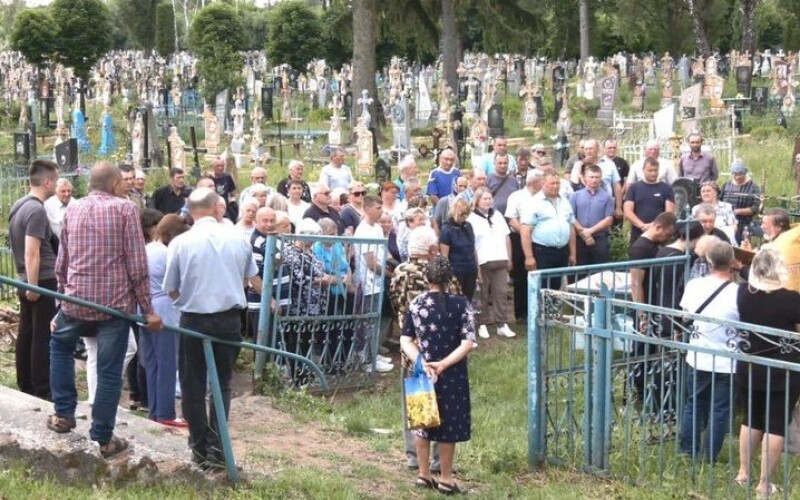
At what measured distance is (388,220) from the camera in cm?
1051

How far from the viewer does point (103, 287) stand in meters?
6.02

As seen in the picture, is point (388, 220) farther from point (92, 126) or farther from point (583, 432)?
point (92, 126)

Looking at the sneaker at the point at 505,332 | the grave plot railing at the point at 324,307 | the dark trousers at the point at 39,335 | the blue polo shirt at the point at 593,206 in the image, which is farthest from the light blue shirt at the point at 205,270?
the blue polo shirt at the point at 593,206

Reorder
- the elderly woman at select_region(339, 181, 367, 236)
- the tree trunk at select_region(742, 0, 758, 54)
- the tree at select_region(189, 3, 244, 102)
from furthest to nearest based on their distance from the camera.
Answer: the tree trunk at select_region(742, 0, 758, 54), the tree at select_region(189, 3, 244, 102), the elderly woman at select_region(339, 181, 367, 236)

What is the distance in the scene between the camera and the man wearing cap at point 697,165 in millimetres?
13188

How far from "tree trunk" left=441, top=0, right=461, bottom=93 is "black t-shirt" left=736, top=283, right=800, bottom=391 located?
25.5 metres

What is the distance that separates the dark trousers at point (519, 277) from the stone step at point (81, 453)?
5.82m

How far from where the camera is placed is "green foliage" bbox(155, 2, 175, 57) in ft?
212

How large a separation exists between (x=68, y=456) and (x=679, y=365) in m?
3.30

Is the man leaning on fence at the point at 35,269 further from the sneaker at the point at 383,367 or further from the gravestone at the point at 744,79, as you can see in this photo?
the gravestone at the point at 744,79

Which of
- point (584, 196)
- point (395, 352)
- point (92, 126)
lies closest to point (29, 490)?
point (395, 352)

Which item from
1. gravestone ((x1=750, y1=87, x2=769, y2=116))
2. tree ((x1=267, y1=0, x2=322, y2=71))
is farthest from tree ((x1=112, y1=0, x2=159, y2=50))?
gravestone ((x1=750, y1=87, x2=769, y2=116))

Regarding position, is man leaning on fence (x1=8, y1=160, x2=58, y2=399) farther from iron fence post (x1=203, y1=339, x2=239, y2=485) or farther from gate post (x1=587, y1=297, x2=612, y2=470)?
gate post (x1=587, y1=297, x2=612, y2=470)

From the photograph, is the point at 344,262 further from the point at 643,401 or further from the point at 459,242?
the point at 643,401
